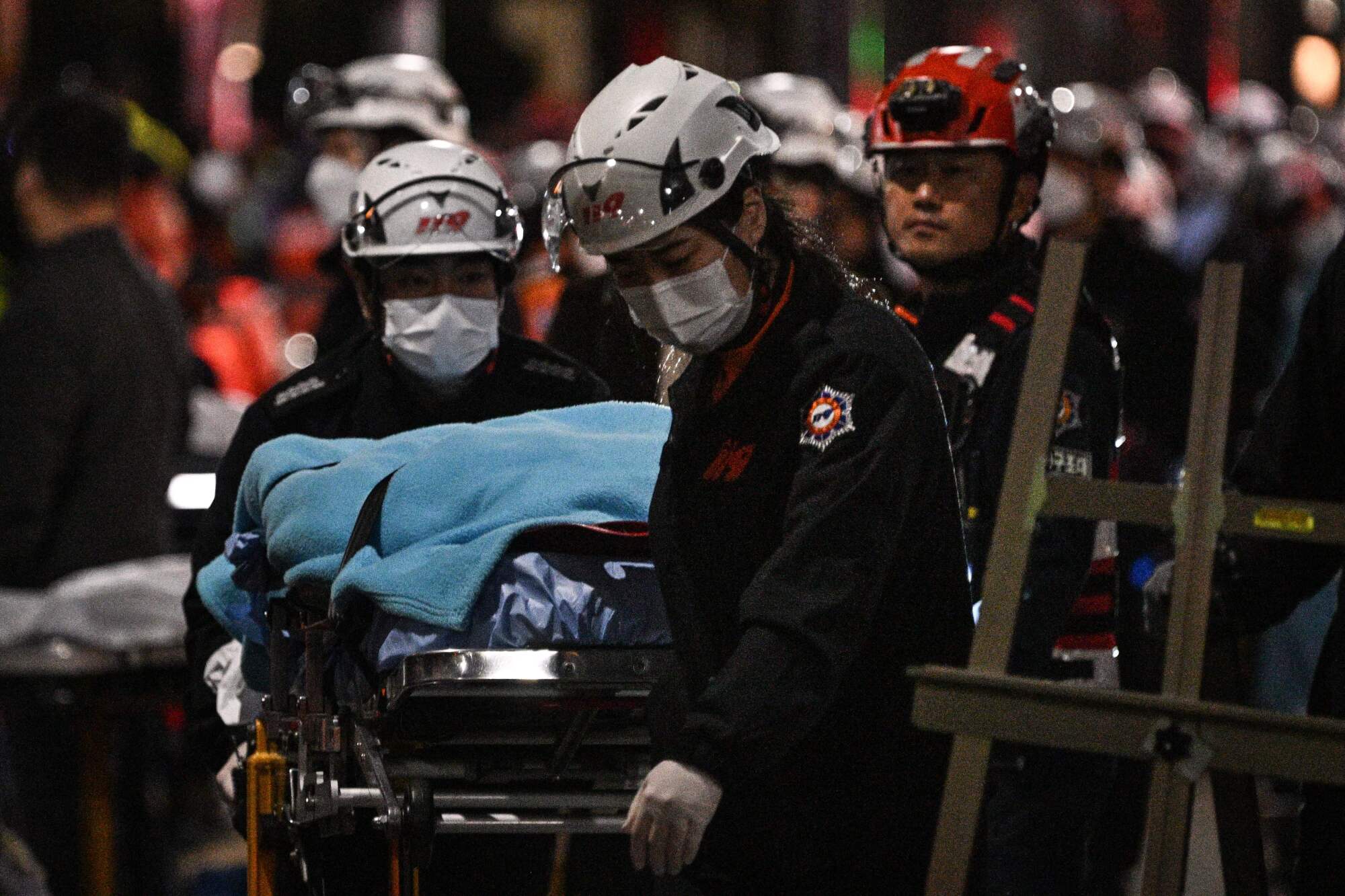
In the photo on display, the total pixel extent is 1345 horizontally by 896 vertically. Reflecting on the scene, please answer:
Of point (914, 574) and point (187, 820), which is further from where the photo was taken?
point (187, 820)

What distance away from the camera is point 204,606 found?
5.13 meters

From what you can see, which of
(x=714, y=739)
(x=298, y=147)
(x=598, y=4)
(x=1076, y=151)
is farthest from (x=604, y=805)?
(x=598, y=4)

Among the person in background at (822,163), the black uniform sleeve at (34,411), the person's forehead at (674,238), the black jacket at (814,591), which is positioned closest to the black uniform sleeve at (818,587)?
the black jacket at (814,591)

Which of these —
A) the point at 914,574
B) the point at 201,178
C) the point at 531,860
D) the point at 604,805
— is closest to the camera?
the point at 914,574

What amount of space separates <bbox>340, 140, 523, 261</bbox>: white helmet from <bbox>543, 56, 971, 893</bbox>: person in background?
146 cm

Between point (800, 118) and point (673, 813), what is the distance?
5174 millimetres

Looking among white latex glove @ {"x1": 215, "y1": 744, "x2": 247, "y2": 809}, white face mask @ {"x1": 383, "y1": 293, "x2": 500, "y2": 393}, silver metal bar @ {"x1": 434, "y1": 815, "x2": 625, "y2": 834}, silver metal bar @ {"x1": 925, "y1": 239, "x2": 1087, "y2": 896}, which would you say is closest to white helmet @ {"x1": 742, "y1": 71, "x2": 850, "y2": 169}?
white face mask @ {"x1": 383, "y1": 293, "x2": 500, "y2": 393}

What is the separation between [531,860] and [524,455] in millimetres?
1119

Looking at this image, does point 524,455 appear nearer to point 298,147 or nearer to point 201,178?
point 298,147

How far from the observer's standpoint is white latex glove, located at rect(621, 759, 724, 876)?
325cm

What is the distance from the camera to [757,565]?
3520 millimetres

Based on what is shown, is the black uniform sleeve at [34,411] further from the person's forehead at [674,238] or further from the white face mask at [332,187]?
the person's forehead at [674,238]

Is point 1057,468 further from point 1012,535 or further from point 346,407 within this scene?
point 346,407

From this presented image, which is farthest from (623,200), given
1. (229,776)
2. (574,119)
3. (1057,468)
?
(574,119)
